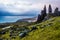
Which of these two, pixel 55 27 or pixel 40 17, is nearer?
pixel 55 27

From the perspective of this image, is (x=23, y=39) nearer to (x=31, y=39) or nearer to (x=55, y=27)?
(x=31, y=39)

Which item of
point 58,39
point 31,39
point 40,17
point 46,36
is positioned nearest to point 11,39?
point 31,39

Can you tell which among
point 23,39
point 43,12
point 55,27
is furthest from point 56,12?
point 23,39

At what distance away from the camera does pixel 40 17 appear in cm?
18800

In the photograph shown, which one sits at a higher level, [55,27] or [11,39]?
[55,27]

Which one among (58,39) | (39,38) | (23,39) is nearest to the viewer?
(58,39)

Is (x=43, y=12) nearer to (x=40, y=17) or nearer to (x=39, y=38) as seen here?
(x=40, y=17)

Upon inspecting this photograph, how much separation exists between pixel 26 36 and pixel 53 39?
25425 millimetres

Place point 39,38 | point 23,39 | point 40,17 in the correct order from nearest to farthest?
point 39,38, point 23,39, point 40,17

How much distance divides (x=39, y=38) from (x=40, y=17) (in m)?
97.1

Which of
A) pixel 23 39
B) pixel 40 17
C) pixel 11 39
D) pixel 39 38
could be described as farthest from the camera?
pixel 40 17

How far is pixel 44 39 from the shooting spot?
3447 inches

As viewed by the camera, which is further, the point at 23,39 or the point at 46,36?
the point at 23,39

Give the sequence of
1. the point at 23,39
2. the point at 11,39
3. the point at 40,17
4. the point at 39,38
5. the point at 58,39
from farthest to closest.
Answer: the point at 40,17
the point at 11,39
the point at 23,39
the point at 39,38
the point at 58,39
